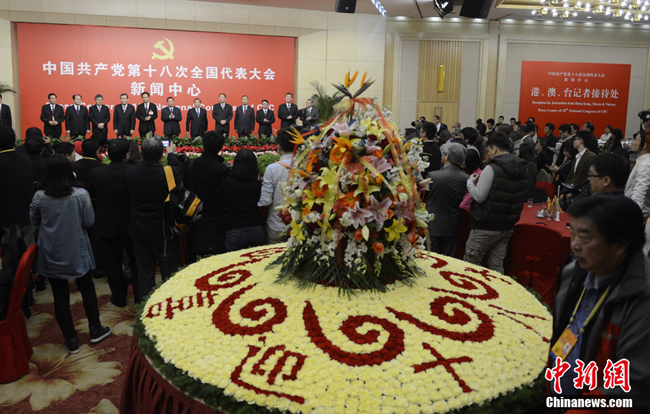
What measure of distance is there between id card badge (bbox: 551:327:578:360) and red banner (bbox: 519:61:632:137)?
43.7 ft

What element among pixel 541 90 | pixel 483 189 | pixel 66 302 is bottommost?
pixel 66 302

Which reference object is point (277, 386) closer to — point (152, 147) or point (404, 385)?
point (404, 385)

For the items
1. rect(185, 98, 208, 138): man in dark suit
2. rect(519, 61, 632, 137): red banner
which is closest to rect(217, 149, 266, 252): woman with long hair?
rect(185, 98, 208, 138): man in dark suit

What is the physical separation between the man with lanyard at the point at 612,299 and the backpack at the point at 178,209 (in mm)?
2742

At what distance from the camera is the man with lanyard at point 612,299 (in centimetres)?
124

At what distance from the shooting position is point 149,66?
39.0ft

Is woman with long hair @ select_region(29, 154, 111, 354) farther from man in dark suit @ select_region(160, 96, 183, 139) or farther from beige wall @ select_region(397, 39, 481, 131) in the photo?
beige wall @ select_region(397, 39, 481, 131)

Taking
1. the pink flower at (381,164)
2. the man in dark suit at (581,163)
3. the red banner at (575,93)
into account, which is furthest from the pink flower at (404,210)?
the red banner at (575,93)

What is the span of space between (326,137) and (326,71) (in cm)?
1126

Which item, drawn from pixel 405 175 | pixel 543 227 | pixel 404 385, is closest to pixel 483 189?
pixel 543 227

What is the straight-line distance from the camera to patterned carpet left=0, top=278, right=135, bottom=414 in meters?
2.76

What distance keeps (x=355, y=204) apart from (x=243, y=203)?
6.27 ft

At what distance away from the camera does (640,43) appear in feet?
44.4

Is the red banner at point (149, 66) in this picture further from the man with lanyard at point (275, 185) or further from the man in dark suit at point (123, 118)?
the man with lanyard at point (275, 185)
